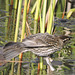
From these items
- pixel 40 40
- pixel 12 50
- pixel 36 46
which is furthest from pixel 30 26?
pixel 12 50

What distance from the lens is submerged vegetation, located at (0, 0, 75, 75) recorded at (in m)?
4.37

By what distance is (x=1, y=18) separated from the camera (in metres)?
7.71

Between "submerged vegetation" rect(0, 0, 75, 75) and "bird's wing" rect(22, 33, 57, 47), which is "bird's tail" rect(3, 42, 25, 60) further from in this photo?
"submerged vegetation" rect(0, 0, 75, 75)

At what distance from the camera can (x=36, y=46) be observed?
14.2 ft

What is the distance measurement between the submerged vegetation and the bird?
15 cm

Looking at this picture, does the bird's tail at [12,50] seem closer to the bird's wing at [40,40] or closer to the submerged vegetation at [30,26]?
the bird's wing at [40,40]

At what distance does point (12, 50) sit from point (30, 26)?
10.4 ft

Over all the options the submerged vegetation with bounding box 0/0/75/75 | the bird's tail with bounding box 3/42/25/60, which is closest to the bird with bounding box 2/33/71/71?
the bird's tail with bounding box 3/42/25/60

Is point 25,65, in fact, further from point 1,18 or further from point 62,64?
point 1,18

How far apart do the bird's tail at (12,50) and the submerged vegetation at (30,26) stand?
32 cm

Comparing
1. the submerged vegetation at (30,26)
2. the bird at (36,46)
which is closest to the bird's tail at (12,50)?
the bird at (36,46)

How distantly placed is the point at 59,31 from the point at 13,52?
10.1 ft

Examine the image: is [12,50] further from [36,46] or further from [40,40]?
[40,40]

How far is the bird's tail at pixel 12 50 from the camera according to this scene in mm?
3949
